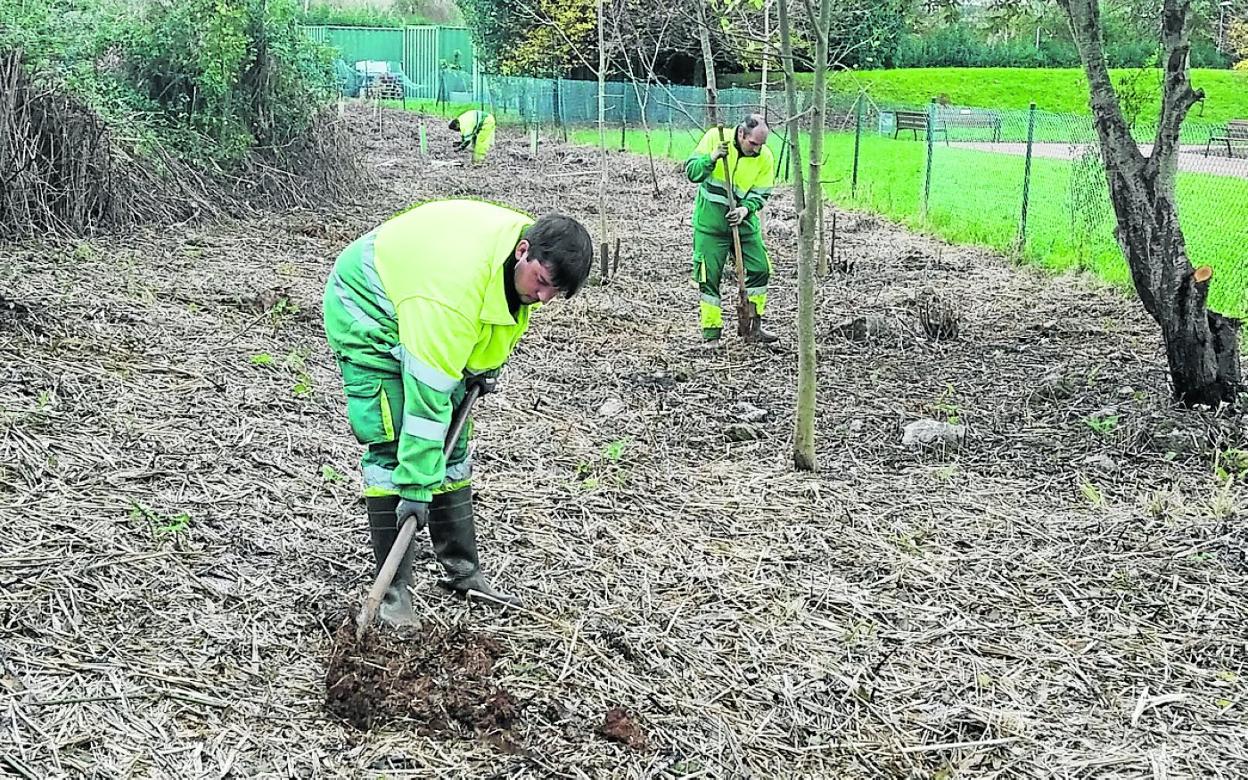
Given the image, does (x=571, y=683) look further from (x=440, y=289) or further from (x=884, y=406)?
(x=884, y=406)

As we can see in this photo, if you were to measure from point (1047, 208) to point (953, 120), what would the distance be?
10.3 m

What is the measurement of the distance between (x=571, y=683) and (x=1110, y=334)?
5.82 meters

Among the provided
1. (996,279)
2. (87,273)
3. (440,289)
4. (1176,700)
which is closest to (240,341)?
(87,273)

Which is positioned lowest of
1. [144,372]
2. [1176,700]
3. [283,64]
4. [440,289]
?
[1176,700]

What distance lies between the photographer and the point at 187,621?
3713 millimetres

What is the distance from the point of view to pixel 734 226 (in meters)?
8.01

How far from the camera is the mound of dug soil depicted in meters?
3.29

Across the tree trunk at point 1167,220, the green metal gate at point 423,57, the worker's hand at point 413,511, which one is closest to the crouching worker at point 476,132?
the tree trunk at point 1167,220

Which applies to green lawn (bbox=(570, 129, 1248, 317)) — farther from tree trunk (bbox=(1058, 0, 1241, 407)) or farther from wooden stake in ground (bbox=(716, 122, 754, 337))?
tree trunk (bbox=(1058, 0, 1241, 407))

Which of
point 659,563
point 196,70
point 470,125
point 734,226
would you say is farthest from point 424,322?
point 470,125

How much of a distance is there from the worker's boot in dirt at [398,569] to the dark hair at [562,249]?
100cm

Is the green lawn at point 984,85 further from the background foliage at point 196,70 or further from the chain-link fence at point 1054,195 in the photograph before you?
the background foliage at point 196,70

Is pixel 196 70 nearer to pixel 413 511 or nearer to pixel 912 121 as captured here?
pixel 413 511

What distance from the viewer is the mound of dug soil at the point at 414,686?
10.8 feet
